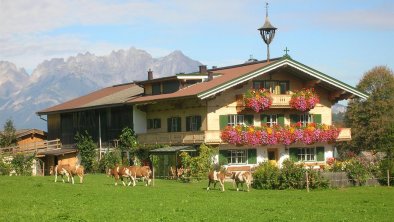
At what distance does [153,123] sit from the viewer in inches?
2356

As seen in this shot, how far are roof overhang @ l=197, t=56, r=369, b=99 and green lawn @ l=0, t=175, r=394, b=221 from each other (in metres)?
13.9

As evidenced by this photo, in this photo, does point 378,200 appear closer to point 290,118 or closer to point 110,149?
point 290,118

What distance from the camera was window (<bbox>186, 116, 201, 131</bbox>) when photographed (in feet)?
179

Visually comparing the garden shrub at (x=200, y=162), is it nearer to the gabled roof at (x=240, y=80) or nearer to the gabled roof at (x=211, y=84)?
the gabled roof at (x=240, y=80)

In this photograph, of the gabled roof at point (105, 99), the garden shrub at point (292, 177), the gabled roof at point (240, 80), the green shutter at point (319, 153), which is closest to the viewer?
the garden shrub at point (292, 177)

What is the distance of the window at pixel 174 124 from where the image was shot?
5688 centimetres

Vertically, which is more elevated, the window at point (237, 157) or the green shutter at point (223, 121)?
the green shutter at point (223, 121)

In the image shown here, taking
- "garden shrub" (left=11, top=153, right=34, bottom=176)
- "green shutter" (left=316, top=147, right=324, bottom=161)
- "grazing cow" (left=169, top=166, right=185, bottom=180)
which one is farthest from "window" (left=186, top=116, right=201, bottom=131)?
"garden shrub" (left=11, top=153, right=34, bottom=176)

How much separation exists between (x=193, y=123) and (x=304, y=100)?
8.64 metres

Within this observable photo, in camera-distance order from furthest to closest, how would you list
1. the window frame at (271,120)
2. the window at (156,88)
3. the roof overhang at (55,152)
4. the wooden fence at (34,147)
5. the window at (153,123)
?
the wooden fence at (34,147) → the roof overhang at (55,152) → the window at (156,88) → the window at (153,123) → the window frame at (271,120)

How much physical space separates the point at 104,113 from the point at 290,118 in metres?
16.5

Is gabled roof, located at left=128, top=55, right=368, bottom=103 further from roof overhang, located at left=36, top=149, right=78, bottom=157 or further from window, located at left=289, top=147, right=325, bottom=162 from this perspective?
roof overhang, located at left=36, top=149, right=78, bottom=157

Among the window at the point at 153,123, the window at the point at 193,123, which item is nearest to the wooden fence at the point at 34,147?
the window at the point at 153,123

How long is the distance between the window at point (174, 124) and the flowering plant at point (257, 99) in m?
5.85
